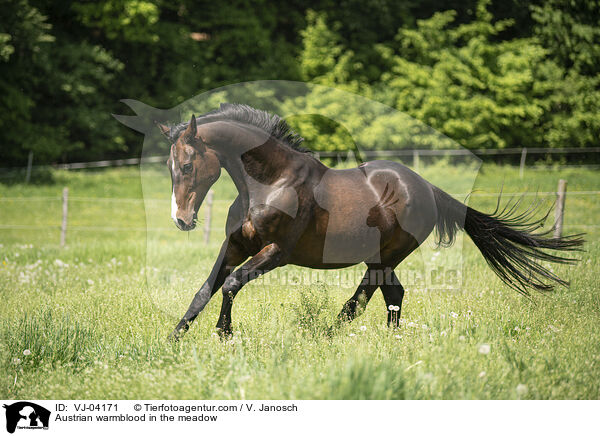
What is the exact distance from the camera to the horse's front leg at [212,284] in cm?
400

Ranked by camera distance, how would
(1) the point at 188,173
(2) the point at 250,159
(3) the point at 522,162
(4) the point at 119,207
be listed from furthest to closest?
1. (3) the point at 522,162
2. (4) the point at 119,207
3. (2) the point at 250,159
4. (1) the point at 188,173

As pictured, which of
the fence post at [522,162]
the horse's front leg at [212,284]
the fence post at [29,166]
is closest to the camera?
the horse's front leg at [212,284]

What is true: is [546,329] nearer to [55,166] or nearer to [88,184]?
[88,184]

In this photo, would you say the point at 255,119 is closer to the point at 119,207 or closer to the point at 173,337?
the point at 173,337

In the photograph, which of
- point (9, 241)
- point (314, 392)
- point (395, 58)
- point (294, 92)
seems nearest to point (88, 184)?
point (9, 241)

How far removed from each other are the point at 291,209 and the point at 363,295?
41.2 inches

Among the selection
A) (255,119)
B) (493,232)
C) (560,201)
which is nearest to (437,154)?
(560,201)

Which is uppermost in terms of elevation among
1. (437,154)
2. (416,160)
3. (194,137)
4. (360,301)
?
(194,137)

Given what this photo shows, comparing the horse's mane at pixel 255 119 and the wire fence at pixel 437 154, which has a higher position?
the horse's mane at pixel 255 119

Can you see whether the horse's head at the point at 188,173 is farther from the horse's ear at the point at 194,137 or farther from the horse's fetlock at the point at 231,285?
the horse's fetlock at the point at 231,285

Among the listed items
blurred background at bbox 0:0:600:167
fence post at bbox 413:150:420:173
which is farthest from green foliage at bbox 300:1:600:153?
fence post at bbox 413:150:420:173

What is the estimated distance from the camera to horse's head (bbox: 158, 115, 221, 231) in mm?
3611
